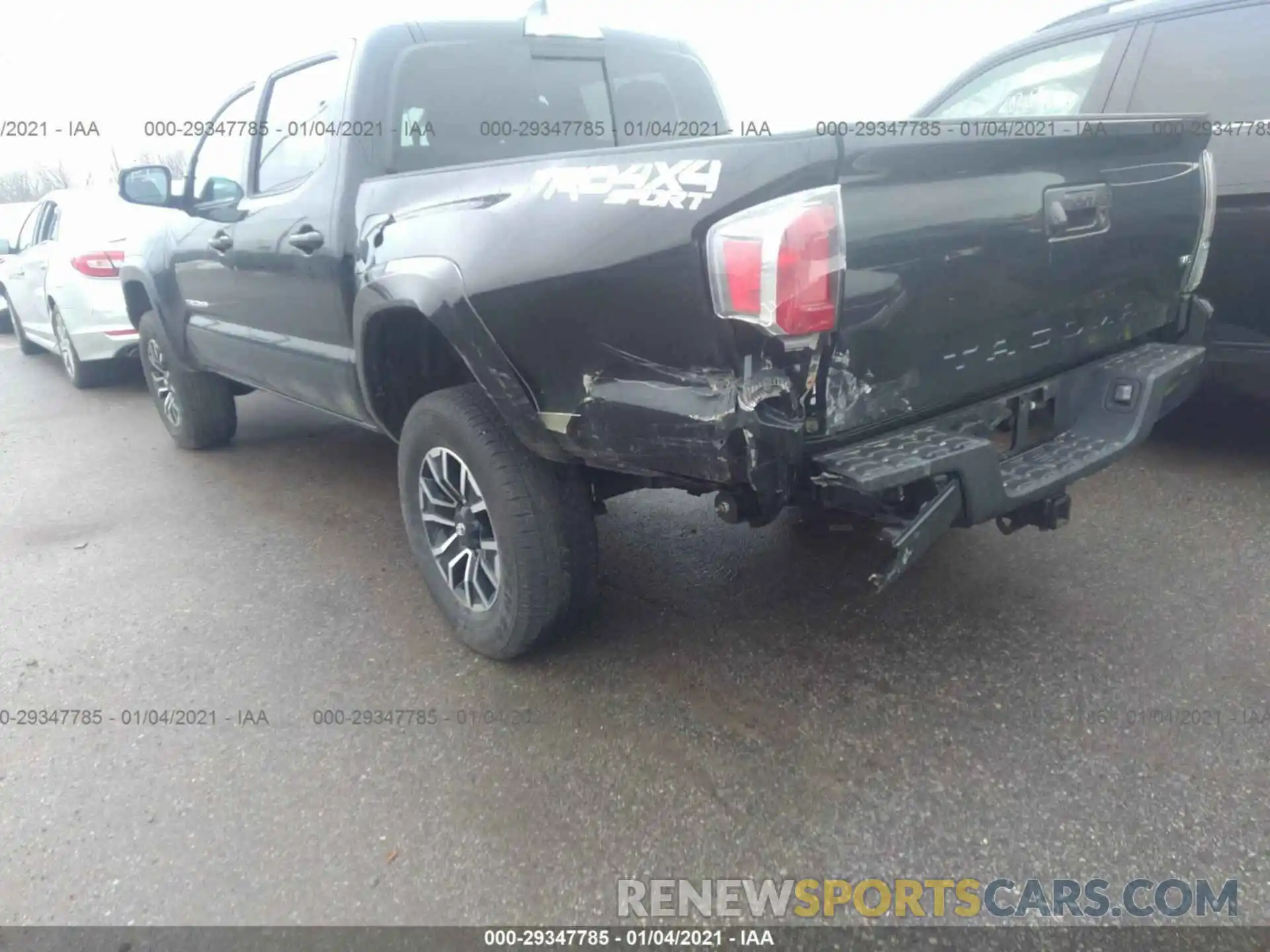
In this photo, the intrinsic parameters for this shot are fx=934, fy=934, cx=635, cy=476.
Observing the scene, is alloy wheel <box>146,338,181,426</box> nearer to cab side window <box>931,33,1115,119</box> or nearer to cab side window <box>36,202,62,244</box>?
cab side window <box>36,202,62,244</box>

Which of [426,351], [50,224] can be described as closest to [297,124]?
[426,351]

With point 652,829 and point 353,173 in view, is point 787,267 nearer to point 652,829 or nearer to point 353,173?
point 652,829

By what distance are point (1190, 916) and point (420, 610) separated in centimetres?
249

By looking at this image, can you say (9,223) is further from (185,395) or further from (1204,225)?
(1204,225)

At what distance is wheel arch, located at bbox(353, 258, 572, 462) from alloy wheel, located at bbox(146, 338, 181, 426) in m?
Answer: 2.74

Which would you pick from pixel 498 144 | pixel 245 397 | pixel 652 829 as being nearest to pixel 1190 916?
pixel 652 829

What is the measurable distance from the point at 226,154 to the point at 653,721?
3.44 metres

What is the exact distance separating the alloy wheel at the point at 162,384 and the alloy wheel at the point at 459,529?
300 centimetres

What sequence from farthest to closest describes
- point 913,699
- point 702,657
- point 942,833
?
point 702,657 → point 913,699 → point 942,833

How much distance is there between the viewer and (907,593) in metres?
3.23

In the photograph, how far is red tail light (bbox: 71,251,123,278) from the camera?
692 centimetres

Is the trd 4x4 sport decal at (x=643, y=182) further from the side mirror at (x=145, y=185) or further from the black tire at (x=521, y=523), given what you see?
the side mirror at (x=145, y=185)

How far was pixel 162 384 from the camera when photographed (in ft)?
18.4

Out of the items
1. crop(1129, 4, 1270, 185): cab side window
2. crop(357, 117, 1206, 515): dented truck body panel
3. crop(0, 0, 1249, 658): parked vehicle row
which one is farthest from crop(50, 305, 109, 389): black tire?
crop(1129, 4, 1270, 185): cab side window
